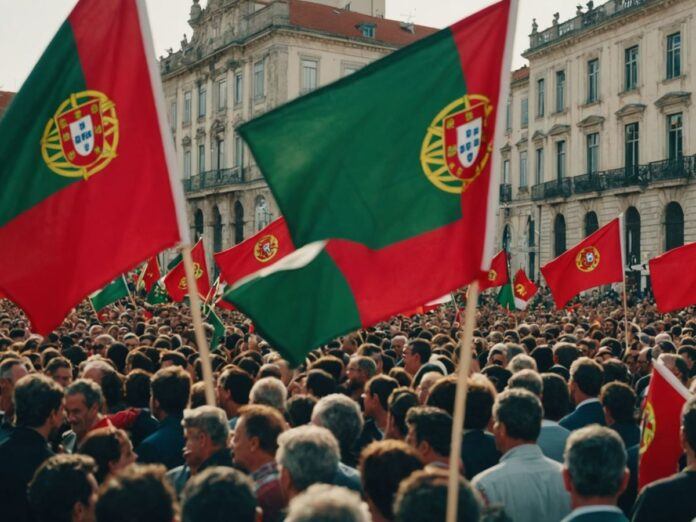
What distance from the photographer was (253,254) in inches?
497

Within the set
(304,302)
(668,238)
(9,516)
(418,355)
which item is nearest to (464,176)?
(304,302)

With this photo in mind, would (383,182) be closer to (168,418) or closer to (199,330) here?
(199,330)

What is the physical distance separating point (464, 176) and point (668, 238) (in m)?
34.8

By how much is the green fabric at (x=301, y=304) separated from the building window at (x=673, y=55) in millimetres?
35342

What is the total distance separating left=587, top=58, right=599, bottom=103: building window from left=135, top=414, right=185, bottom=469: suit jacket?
38929 millimetres

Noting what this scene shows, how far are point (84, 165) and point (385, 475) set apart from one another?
2892 mm

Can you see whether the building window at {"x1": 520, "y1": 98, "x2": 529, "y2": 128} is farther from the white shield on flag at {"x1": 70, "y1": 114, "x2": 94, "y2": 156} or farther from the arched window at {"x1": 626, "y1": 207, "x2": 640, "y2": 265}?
the white shield on flag at {"x1": 70, "y1": 114, "x2": 94, "y2": 156}

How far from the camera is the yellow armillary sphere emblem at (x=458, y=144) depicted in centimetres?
495

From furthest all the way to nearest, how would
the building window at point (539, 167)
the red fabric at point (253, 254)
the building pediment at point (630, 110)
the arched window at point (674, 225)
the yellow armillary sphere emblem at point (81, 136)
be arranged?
the building window at point (539, 167) → the building pediment at point (630, 110) → the arched window at point (674, 225) → the red fabric at point (253, 254) → the yellow armillary sphere emblem at point (81, 136)

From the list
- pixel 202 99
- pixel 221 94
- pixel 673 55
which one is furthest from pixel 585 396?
pixel 202 99

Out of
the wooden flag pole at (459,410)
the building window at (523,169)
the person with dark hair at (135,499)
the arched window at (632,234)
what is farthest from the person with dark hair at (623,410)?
the building window at (523,169)

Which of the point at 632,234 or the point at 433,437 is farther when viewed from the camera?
the point at 632,234

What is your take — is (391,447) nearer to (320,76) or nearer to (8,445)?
(8,445)

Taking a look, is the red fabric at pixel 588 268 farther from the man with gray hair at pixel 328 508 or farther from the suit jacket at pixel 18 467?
the man with gray hair at pixel 328 508
